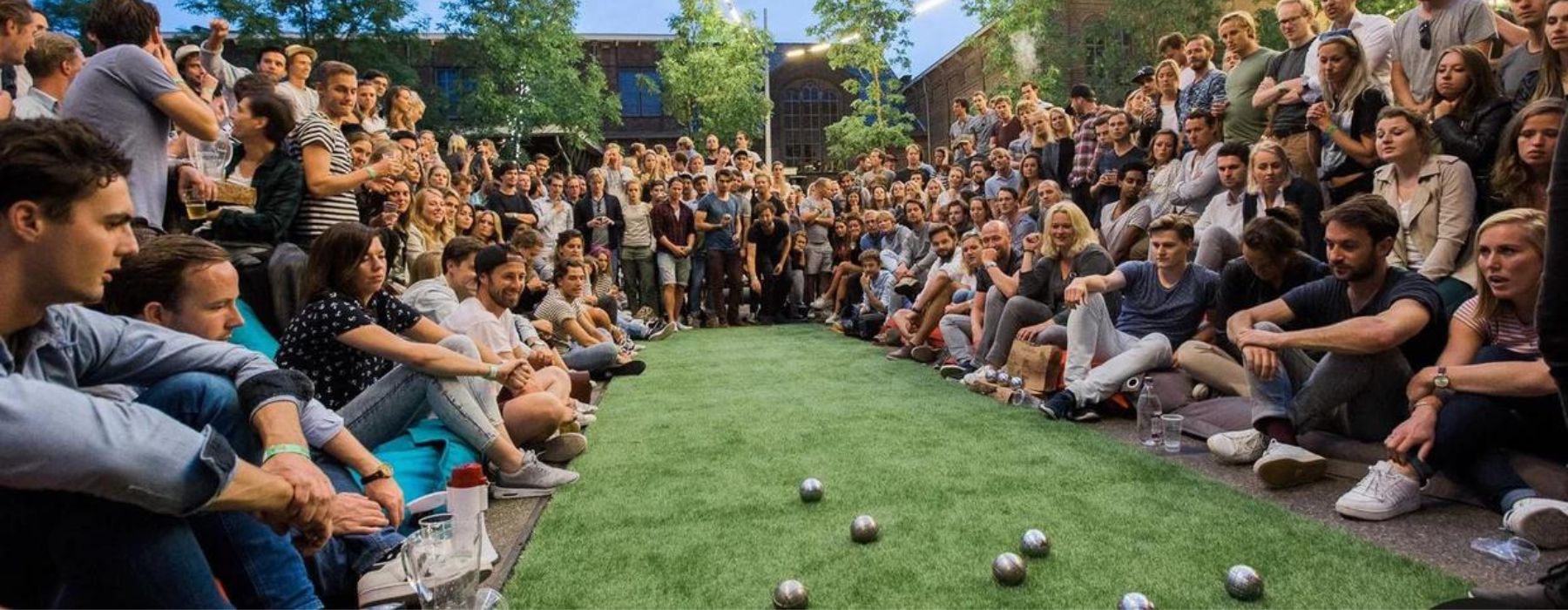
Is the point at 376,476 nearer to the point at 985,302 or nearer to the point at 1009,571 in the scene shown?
the point at 1009,571

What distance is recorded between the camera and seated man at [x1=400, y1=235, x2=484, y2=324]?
514 cm

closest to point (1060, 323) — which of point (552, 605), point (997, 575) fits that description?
point (997, 575)

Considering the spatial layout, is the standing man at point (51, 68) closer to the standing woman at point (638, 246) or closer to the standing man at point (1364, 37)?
the standing man at point (1364, 37)

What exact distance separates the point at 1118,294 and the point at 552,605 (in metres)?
5.25

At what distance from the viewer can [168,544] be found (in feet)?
5.93

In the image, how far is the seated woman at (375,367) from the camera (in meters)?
3.58

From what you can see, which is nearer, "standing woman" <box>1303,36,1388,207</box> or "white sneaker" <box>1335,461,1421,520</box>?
"white sneaker" <box>1335,461,1421,520</box>

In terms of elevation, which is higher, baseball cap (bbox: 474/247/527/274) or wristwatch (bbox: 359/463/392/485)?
baseball cap (bbox: 474/247/527/274)

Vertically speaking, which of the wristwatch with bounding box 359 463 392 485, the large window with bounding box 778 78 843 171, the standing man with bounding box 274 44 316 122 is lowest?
the wristwatch with bounding box 359 463 392 485

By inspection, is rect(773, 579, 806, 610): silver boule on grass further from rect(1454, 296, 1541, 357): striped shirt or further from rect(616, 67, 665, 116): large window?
rect(616, 67, 665, 116): large window

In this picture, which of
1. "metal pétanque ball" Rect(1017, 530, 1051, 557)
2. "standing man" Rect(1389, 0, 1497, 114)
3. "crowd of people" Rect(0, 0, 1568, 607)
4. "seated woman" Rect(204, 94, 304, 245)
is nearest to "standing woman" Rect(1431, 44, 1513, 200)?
"crowd of people" Rect(0, 0, 1568, 607)

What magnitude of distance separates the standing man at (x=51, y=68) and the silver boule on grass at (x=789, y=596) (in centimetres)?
402

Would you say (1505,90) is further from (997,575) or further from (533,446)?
(533,446)

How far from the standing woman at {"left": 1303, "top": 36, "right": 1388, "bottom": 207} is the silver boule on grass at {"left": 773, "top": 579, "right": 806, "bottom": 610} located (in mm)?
4737
